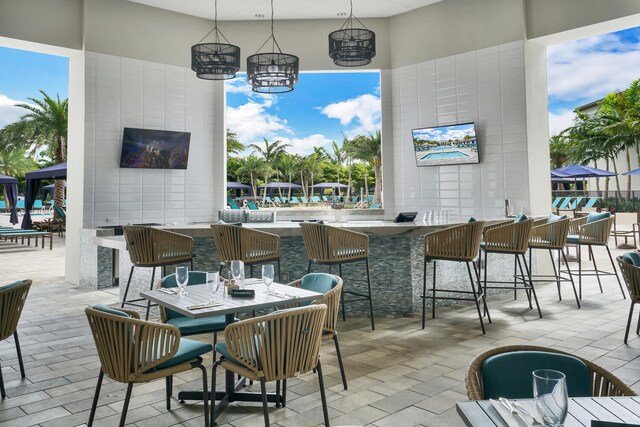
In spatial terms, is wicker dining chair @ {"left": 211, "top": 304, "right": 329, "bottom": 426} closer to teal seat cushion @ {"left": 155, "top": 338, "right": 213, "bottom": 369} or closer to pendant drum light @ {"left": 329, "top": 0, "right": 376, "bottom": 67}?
teal seat cushion @ {"left": 155, "top": 338, "right": 213, "bottom": 369}

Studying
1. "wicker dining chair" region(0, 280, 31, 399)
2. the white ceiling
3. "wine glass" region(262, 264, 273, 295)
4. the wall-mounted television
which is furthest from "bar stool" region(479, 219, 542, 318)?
the wall-mounted television

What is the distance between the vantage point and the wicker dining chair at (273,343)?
88.9 inches

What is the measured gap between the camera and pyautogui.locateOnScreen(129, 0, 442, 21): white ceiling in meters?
7.70

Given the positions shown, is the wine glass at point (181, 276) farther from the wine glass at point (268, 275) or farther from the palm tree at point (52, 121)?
the palm tree at point (52, 121)

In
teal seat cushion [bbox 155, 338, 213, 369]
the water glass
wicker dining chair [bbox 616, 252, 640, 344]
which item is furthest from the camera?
wicker dining chair [bbox 616, 252, 640, 344]

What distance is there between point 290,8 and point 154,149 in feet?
10.7

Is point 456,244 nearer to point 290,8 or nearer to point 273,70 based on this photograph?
point 273,70

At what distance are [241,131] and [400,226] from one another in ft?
81.3

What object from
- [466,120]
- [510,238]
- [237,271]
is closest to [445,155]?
[466,120]

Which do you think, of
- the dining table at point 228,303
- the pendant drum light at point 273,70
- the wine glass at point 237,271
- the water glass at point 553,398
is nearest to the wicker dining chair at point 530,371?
the water glass at point 553,398

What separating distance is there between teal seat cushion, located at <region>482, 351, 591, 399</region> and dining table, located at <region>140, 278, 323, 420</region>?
1.34 m

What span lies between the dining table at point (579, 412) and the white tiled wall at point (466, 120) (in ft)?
20.1

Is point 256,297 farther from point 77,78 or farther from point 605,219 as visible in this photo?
point 77,78

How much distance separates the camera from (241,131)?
28391mm
